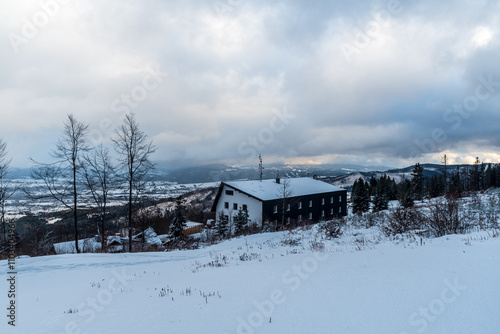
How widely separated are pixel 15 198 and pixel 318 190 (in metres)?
40.8

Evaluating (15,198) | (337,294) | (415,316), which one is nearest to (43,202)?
(15,198)

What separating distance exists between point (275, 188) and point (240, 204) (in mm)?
6710

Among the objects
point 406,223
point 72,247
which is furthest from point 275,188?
point 406,223

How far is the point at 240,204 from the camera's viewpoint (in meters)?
37.5

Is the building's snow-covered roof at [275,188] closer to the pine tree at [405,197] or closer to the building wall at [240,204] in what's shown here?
the building wall at [240,204]

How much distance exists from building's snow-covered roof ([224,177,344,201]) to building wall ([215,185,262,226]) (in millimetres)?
1210

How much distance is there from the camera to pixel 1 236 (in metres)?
18.2

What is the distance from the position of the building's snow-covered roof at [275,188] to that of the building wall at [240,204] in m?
1.21

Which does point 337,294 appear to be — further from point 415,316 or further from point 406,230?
point 406,230

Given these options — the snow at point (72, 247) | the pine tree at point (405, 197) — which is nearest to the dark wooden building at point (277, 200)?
the pine tree at point (405, 197)

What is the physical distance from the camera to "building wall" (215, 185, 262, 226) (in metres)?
34.7

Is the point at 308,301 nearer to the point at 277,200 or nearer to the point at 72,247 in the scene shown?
the point at 72,247

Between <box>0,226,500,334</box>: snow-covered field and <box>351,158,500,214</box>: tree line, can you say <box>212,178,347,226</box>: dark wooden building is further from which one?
<box>0,226,500,334</box>: snow-covered field

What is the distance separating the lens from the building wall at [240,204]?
114ft
